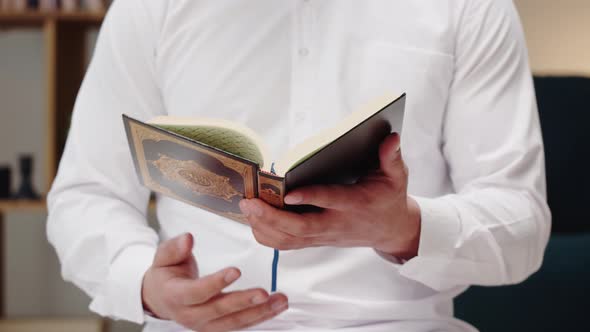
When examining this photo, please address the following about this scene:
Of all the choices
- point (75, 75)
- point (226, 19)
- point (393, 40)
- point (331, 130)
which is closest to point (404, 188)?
point (331, 130)

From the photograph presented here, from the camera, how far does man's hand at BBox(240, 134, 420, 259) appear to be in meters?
0.84

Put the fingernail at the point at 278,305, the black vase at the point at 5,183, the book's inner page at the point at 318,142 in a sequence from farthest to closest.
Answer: the black vase at the point at 5,183 → the fingernail at the point at 278,305 → the book's inner page at the point at 318,142

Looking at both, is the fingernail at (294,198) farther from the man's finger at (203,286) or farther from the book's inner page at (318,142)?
the man's finger at (203,286)

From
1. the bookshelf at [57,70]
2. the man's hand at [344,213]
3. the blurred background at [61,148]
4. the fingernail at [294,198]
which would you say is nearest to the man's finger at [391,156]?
the man's hand at [344,213]

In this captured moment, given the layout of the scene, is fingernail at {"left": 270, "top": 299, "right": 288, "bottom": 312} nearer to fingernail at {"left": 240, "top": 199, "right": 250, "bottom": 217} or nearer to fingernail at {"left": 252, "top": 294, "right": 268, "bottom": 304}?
fingernail at {"left": 252, "top": 294, "right": 268, "bottom": 304}

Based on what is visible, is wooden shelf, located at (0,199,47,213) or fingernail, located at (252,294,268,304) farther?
wooden shelf, located at (0,199,47,213)

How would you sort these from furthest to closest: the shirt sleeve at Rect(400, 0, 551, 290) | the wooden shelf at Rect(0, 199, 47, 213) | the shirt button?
→ the wooden shelf at Rect(0, 199, 47, 213) < the shirt button < the shirt sleeve at Rect(400, 0, 551, 290)

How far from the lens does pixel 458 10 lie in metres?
1.27

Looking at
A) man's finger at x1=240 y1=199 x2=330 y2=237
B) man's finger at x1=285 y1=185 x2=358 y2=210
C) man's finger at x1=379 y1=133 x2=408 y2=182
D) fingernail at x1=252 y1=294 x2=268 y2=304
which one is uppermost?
man's finger at x1=379 y1=133 x2=408 y2=182

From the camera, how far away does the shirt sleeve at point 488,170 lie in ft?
3.66

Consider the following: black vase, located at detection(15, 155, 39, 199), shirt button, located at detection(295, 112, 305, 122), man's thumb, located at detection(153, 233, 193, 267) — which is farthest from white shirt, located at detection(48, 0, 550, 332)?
black vase, located at detection(15, 155, 39, 199)

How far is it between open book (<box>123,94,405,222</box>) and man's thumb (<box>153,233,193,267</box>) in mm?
61

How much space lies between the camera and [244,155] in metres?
0.87

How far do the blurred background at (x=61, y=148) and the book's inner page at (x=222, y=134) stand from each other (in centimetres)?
102
